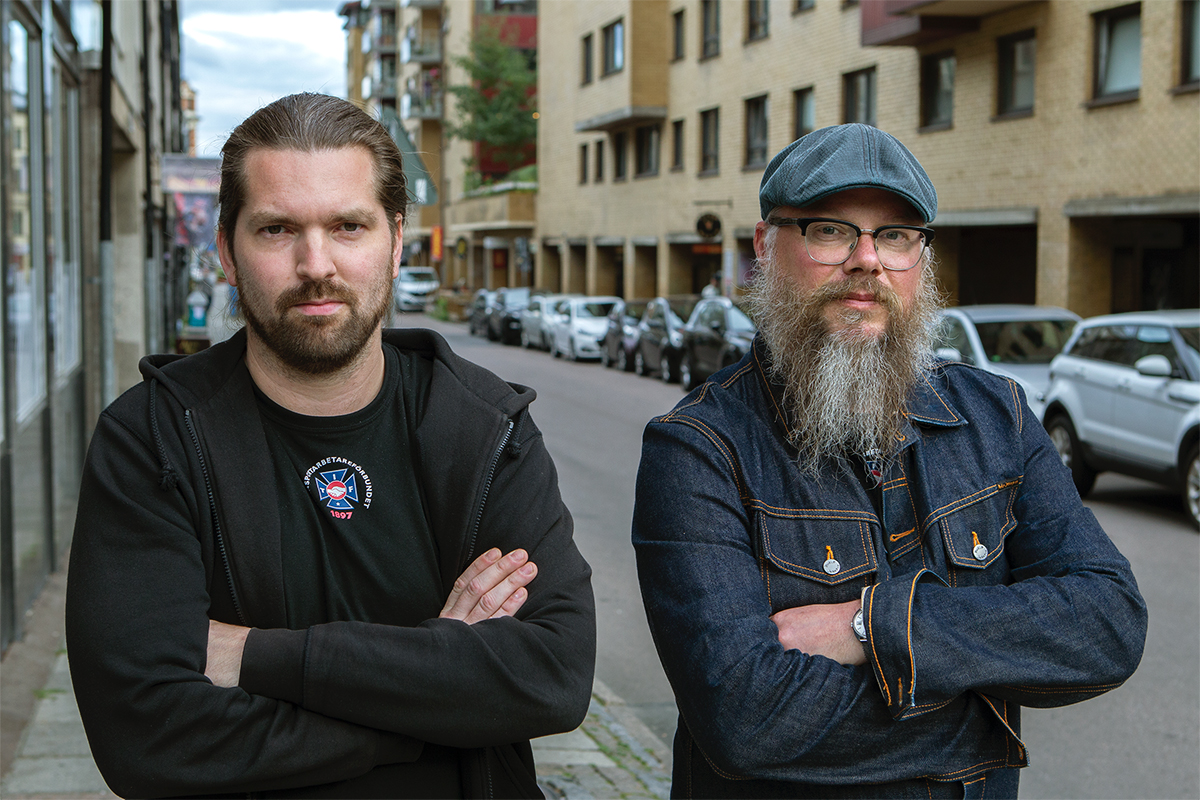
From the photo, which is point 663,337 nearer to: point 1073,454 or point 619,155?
point 1073,454

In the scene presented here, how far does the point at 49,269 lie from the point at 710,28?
27.0 metres

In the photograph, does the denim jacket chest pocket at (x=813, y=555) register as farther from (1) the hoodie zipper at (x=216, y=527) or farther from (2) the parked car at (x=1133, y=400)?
(2) the parked car at (x=1133, y=400)

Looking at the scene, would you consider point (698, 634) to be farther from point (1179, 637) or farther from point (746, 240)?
point (746, 240)

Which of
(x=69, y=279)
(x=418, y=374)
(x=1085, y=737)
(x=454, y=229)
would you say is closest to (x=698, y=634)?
(x=418, y=374)

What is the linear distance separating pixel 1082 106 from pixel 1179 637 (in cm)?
1417

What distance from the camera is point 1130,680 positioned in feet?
20.4

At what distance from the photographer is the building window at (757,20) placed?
96.9 ft

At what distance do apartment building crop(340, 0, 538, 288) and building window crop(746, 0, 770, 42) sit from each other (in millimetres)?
14880

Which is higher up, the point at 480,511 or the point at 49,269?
the point at 49,269

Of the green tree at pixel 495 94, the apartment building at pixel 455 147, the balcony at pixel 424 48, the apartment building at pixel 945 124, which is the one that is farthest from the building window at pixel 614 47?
the balcony at pixel 424 48

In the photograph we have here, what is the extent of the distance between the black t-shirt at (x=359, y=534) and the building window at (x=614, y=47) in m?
35.5

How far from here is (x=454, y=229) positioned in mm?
59562

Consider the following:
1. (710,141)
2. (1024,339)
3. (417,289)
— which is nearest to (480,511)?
(1024,339)

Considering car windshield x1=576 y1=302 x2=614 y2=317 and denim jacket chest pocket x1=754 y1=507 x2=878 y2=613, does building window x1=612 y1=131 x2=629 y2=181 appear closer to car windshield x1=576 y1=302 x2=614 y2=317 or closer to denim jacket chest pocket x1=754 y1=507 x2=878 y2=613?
car windshield x1=576 y1=302 x2=614 y2=317
